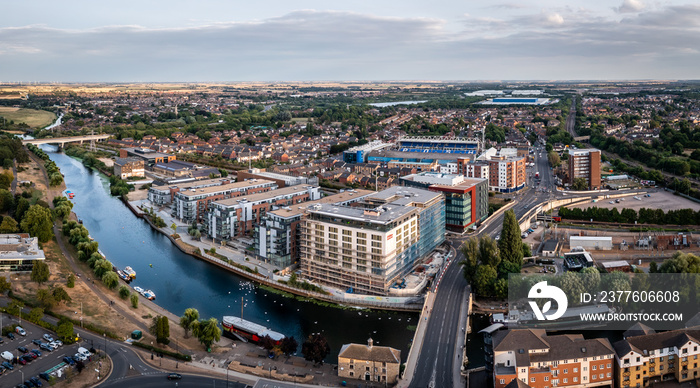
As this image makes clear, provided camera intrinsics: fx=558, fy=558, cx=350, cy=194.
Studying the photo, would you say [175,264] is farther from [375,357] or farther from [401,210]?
[375,357]

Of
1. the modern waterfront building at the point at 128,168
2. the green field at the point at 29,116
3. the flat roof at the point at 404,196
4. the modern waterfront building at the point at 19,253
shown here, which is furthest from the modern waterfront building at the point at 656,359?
the green field at the point at 29,116

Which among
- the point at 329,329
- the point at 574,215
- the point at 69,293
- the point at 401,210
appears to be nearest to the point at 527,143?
the point at 574,215

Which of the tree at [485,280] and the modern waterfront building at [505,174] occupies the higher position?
the modern waterfront building at [505,174]

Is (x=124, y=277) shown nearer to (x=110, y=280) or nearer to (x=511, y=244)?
(x=110, y=280)

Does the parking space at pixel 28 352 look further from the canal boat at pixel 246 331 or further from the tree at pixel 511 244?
the tree at pixel 511 244

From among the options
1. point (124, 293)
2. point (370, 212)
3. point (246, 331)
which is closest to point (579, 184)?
point (370, 212)

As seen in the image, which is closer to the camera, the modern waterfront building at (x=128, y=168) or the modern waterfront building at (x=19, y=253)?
the modern waterfront building at (x=19, y=253)
